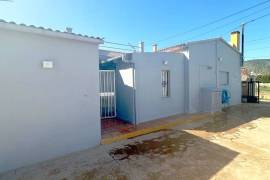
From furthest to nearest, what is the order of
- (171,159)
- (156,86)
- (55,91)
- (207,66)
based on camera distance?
(207,66), (156,86), (55,91), (171,159)

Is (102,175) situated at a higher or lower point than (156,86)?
lower

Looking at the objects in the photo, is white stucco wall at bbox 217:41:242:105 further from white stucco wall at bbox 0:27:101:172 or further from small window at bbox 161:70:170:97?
white stucco wall at bbox 0:27:101:172

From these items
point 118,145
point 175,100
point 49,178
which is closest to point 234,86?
point 175,100

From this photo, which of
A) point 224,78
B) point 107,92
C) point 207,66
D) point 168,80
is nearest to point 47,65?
point 107,92

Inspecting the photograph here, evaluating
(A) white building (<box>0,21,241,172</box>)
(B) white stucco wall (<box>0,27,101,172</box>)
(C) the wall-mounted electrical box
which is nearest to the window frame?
(A) white building (<box>0,21,241,172</box>)

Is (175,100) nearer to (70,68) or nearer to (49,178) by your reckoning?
(70,68)

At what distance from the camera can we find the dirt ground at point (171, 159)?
3.58 meters

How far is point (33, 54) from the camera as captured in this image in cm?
411

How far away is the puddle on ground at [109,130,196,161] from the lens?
183 inches

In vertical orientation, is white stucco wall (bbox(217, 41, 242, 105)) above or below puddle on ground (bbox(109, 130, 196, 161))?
above

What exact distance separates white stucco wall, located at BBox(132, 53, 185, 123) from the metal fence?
52.1 inches

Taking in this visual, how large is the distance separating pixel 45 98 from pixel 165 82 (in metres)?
6.09

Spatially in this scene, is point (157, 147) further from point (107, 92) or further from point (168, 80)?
point (168, 80)

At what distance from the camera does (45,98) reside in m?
4.35
